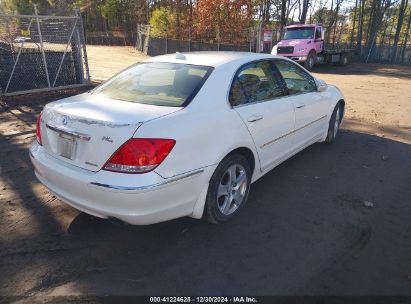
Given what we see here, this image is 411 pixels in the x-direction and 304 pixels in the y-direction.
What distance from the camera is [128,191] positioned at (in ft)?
8.91

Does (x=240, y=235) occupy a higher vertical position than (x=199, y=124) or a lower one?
Answer: lower

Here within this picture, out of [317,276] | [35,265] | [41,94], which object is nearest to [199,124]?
[317,276]

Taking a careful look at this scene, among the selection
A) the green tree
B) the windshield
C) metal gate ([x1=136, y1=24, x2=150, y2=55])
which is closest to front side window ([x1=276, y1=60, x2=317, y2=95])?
the windshield

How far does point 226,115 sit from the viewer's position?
11.1ft

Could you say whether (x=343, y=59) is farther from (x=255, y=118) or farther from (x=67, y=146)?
(x=67, y=146)

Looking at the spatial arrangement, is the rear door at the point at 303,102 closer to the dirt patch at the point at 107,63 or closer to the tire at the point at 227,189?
the tire at the point at 227,189

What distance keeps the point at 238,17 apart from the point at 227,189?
23710mm

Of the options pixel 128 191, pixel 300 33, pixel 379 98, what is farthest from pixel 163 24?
pixel 128 191

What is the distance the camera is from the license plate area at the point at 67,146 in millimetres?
3006

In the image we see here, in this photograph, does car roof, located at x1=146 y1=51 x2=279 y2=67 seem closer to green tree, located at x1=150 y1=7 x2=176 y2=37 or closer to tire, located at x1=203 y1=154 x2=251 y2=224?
tire, located at x1=203 y1=154 x2=251 y2=224

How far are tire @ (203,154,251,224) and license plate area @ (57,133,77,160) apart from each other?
3.98 ft

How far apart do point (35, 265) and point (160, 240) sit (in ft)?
3.45

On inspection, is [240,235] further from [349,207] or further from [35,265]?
[35,265]

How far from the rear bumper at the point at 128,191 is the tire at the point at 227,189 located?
209 millimetres
